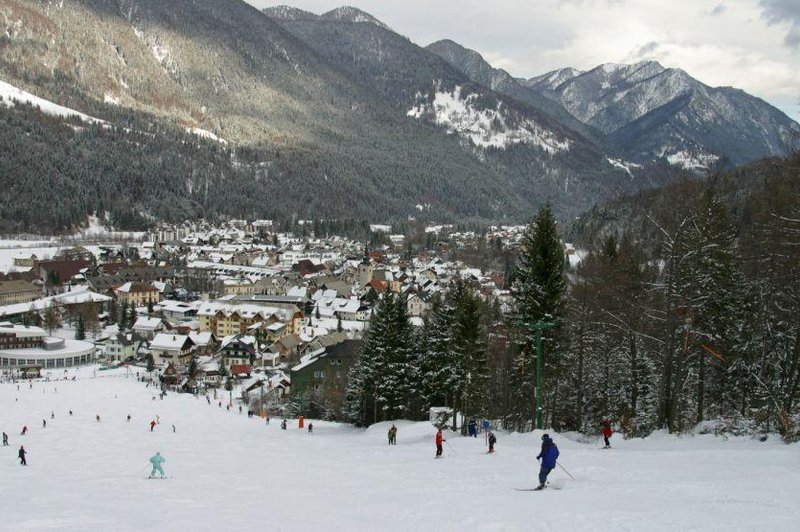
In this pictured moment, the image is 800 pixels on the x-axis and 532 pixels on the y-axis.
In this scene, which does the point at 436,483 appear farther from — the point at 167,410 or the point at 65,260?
the point at 65,260

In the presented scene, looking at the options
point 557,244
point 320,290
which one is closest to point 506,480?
point 557,244

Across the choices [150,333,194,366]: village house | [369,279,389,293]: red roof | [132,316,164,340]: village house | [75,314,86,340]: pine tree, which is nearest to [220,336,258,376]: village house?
[150,333,194,366]: village house

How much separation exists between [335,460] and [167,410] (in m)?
33.0

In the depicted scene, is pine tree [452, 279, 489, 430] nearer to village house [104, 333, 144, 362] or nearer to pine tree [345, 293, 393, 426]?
pine tree [345, 293, 393, 426]

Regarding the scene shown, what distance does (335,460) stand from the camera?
25.3 metres

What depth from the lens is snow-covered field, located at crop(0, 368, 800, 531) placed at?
456 inches

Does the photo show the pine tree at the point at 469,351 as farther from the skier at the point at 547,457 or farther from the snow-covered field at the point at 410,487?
the skier at the point at 547,457

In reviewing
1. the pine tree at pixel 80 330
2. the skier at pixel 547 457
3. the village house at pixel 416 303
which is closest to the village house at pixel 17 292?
the pine tree at pixel 80 330

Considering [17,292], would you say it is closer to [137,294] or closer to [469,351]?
[137,294]

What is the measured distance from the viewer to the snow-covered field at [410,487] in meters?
11.6

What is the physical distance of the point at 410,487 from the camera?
667 inches

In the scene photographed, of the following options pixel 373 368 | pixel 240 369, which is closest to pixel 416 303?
pixel 240 369

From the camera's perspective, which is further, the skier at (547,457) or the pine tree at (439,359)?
the pine tree at (439,359)

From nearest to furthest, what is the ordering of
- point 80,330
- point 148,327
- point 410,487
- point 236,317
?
point 410,487, point 80,330, point 148,327, point 236,317
